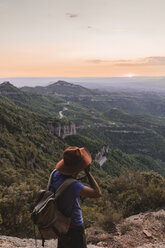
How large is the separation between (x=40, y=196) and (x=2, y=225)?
500 centimetres

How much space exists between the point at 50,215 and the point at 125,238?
3846 mm

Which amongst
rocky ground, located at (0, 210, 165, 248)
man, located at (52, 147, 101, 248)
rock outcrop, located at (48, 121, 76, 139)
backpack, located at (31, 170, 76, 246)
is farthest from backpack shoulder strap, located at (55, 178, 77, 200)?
rock outcrop, located at (48, 121, 76, 139)

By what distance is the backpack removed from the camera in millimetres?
2799

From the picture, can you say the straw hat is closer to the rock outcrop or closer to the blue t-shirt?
the blue t-shirt

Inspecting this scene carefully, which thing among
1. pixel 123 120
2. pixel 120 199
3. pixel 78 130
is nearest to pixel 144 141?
pixel 123 120

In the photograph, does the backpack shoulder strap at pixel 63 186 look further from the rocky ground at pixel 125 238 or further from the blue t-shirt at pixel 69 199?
the rocky ground at pixel 125 238

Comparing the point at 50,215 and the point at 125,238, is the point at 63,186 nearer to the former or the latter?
the point at 50,215

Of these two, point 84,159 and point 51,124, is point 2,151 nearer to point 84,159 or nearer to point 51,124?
point 84,159

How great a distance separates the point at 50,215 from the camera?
2830mm

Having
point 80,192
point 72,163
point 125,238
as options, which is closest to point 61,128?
point 125,238

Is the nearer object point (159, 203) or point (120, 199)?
point (159, 203)

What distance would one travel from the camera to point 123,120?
495ft

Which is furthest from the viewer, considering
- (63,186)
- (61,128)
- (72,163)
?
(61,128)

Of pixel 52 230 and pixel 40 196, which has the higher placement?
pixel 40 196
